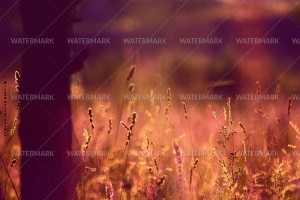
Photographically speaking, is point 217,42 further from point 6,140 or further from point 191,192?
→ point 6,140

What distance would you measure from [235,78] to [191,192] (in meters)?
0.83

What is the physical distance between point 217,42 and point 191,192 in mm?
1029

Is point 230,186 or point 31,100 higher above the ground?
point 31,100

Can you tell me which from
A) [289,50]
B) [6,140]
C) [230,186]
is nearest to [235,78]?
[289,50]

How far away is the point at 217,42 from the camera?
296 cm

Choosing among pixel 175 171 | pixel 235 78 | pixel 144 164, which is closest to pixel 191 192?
pixel 175 171

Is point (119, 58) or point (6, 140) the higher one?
point (119, 58)

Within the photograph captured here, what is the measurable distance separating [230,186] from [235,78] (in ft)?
2.39

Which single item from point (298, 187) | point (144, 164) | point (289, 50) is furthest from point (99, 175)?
point (289, 50)

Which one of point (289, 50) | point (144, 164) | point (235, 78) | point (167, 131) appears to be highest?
point (289, 50)

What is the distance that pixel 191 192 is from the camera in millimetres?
2871

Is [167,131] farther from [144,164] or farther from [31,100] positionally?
[31,100]

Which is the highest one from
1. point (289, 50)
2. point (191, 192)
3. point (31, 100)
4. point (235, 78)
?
point (289, 50)

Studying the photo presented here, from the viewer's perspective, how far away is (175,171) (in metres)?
2.88
